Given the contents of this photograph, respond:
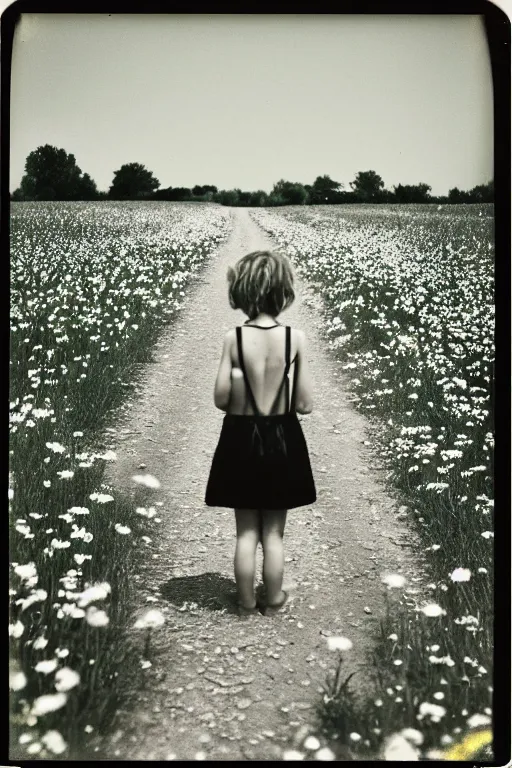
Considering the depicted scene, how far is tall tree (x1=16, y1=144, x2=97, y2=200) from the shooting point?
10.8 ft

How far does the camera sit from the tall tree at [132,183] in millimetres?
3379

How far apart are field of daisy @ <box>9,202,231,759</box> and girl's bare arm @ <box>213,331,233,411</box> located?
573 millimetres

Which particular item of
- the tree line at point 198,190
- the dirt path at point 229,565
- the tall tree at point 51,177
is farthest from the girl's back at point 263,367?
the tall tree at point 51,177

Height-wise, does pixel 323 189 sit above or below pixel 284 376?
above

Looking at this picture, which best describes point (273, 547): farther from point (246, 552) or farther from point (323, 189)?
point (323, 189)

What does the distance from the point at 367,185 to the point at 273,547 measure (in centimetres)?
186

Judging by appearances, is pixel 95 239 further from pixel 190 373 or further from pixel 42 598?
pixel 42 598

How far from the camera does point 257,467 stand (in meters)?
3.02

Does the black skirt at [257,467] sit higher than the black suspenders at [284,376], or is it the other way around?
the black suspenders at [284,376]

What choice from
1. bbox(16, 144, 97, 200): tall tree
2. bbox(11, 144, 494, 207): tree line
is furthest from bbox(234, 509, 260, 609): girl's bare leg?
bbox(16, 144, 97, 200): tall tree

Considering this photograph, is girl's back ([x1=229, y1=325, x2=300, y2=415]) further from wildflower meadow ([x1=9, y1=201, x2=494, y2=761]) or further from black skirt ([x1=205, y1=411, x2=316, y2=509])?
wildflower meadow ([x1=9, y1=201, x2=494, y2=761])

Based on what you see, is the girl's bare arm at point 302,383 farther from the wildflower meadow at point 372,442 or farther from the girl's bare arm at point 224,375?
the wildflower meadow at point 372,442

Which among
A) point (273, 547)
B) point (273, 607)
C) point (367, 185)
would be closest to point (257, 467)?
point (273, 547)

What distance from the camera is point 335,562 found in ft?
10.8
